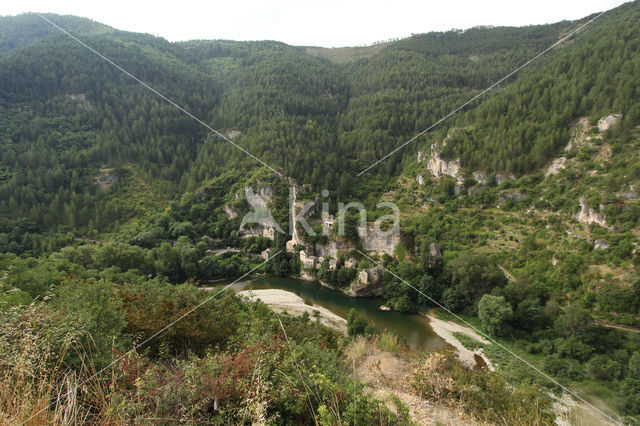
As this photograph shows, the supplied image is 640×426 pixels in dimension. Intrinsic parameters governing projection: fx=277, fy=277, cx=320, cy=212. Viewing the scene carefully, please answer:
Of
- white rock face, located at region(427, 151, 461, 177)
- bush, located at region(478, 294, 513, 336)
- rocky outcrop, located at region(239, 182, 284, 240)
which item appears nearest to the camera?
bush, located at region(478, 294, 513, 336)

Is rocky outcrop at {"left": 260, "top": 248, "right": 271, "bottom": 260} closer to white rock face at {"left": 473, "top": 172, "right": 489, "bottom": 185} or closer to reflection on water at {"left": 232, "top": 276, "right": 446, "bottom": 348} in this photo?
reflection on water at {"left": 232, "top": 276, "right": 446, "bottom": 348}

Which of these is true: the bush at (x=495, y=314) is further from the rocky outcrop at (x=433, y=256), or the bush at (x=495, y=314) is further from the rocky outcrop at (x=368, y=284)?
the rocky outcrop at (x=368, y=284)

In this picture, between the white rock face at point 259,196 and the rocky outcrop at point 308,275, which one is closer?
the rocky outcrop at point 308,275

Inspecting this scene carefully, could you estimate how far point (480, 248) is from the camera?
27797 mm

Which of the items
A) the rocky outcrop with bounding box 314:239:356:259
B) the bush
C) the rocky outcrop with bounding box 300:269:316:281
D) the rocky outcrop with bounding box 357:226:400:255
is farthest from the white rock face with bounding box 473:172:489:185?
the rocky outcrop with bounding box 300:269:316:281

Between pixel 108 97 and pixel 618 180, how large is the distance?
84628 millimetres

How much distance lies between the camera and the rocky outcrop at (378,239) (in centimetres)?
3120

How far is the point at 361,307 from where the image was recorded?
27.1 metres

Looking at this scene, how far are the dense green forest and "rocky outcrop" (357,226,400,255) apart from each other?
734mm

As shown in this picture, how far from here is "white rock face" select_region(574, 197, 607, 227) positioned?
2330 cm

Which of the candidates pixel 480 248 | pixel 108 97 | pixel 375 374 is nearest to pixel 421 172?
pixel 480 248

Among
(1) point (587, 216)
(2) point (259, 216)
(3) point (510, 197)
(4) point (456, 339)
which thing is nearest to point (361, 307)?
(4) point (456, 339)

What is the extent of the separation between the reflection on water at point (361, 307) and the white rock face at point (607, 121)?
28139 mm

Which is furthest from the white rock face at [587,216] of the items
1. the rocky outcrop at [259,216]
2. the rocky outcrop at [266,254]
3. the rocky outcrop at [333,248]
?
the rocky outcrop at [266,254]
